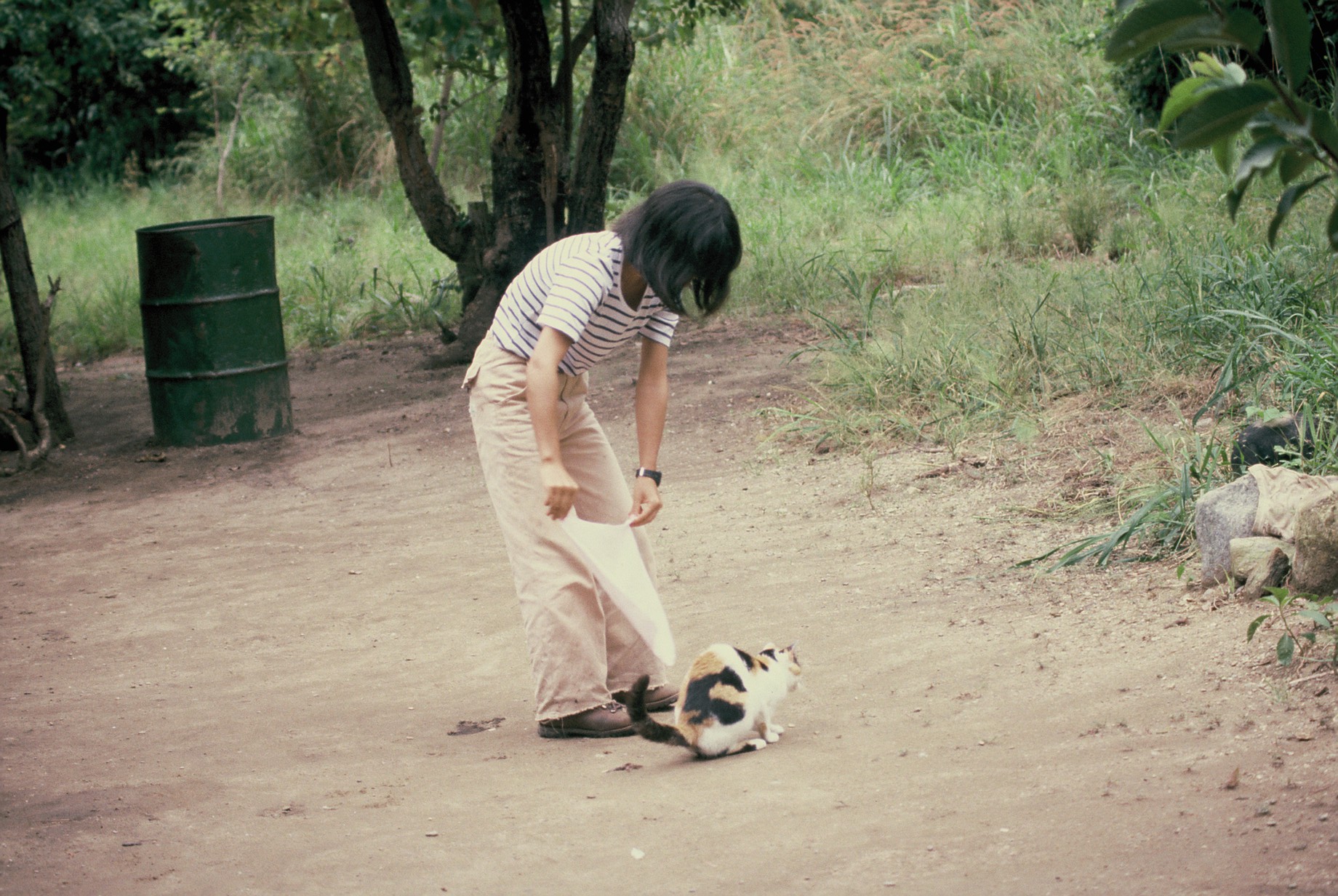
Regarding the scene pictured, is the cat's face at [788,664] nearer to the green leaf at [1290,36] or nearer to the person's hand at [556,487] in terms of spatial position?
the person's hand at [556,487]

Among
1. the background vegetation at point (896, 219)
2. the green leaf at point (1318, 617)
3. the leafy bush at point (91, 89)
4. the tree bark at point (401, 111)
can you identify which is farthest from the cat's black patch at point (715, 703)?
the leafy bush at point (91, 89)

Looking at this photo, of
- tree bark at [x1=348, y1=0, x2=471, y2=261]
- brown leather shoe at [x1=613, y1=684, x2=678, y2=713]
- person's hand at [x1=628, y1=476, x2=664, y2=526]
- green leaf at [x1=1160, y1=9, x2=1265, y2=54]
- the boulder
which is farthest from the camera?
tree bark at [x1=348, y1=0, x2=471, y2=261]

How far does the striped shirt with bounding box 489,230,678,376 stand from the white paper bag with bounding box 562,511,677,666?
0.43 meters

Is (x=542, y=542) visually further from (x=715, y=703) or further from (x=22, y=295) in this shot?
(x=22, y=295)

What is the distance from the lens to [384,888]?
2.45 m

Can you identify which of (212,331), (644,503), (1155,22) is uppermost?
(1155,22)

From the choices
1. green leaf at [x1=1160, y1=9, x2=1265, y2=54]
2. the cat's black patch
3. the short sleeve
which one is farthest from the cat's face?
green leaf at [x1=1160, y1=9, x2=1265, y2=54]

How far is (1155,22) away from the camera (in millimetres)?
1239

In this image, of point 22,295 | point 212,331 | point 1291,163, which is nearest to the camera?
point 1291,163

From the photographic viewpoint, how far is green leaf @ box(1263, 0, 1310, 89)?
3.95 ft

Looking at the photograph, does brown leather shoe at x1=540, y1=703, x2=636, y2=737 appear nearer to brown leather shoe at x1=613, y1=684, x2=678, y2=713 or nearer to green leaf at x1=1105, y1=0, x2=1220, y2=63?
brown leather shoe at x1=613, y1=684, x2=678, y2=713

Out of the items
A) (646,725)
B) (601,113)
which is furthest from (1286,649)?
(601,113)

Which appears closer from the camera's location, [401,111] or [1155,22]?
[1155,22]

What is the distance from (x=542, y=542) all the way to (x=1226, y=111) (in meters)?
2.27
